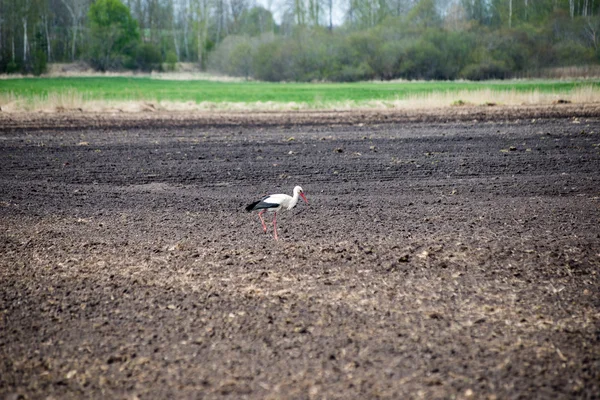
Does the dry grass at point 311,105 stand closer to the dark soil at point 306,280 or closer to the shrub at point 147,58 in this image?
the dark soil at point 306,280

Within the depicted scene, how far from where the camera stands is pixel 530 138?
48.7 feet

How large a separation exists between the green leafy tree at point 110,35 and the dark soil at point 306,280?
7035 cm

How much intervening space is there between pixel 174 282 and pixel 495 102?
2197 cm

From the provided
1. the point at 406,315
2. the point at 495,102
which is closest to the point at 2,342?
the point at 406,315

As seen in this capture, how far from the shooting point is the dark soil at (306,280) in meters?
4.06

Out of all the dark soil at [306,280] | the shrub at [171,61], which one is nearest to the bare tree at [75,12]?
the shrub at [171,61]

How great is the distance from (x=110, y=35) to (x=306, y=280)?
78079mm

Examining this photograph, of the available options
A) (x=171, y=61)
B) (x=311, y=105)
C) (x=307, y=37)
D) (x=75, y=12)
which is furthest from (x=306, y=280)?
(x=75, y=12)

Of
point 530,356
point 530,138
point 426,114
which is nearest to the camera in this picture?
point 530,356

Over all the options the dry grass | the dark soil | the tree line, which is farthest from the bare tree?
the dark soil

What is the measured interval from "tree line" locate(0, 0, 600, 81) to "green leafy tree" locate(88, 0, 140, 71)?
0.44 ft

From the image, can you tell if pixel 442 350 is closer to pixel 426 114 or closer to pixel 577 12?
pixel 426 114

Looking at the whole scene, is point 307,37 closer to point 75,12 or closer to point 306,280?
point 75,12

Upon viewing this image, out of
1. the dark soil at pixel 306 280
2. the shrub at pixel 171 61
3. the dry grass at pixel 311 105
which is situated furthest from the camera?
the shrub at pixel 171 61
